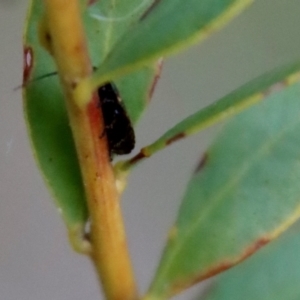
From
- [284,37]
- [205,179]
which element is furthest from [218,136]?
[284,37]

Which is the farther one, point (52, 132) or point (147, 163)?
point (147, 163)

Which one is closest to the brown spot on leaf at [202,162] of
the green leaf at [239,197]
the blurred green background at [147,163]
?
the green leaf at [239,197]

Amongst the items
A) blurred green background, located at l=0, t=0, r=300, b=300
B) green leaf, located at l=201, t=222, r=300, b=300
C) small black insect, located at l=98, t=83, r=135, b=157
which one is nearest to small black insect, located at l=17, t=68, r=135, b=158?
small black insect, located at l=98, t=83, r=135, b=157

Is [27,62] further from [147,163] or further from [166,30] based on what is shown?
[147,163]

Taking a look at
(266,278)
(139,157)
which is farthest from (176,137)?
(266,278)

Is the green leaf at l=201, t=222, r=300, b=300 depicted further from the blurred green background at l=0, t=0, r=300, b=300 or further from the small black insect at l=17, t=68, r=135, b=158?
the blurred green background at l=0, t=0, r=300, b=300

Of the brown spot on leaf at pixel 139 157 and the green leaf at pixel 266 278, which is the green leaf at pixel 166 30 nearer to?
the brown spot on leaf at pixel 139 157

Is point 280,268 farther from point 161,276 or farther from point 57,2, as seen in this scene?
point 57,2
